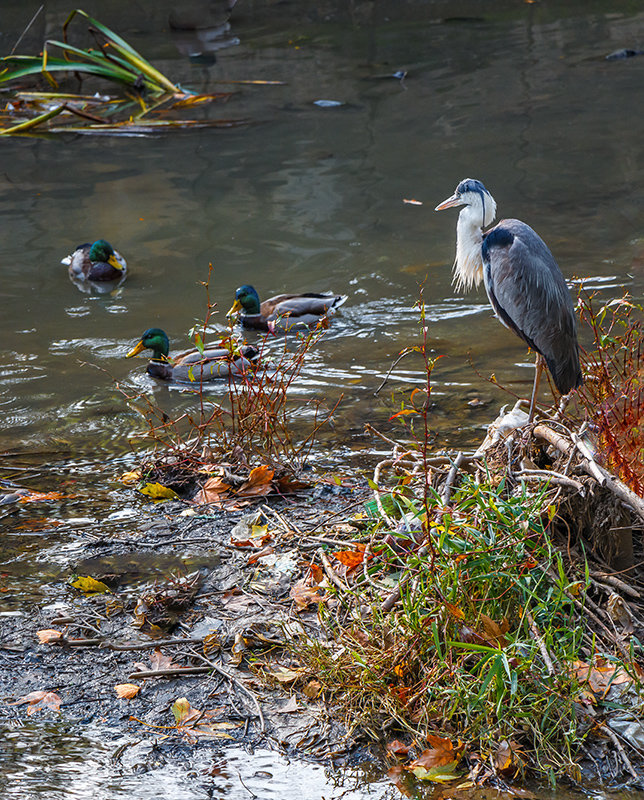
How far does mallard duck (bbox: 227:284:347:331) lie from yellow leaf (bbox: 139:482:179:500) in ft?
10.6

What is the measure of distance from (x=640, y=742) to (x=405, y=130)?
1191 cm

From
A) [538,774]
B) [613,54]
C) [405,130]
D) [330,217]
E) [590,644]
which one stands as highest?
[613,54]

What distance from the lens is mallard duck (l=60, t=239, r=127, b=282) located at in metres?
9.64

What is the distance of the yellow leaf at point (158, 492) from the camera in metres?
5.52

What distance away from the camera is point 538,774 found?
10.7ft

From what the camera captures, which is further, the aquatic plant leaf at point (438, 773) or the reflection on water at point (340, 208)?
the reflection on water at point (340, 208)

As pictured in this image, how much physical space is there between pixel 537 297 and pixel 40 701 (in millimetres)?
3465

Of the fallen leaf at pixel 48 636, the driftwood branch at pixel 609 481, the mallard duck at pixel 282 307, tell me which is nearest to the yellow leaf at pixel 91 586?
the fallen leaf at pixel 48 636

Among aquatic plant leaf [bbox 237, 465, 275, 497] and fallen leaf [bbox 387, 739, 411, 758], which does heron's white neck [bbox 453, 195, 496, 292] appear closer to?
aquatic plant leaf [bbox 237, 465, 275, 497]

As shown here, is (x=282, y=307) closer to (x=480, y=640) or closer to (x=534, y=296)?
(x=534, y=296)

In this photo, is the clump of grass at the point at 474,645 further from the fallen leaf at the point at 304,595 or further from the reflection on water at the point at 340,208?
the reflection on water at the point at 340,208

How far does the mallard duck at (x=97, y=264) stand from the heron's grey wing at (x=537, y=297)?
5.17 m

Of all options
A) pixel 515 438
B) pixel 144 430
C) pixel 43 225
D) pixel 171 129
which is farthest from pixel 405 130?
pixel 515 438

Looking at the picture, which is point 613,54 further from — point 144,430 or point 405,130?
point 144,430
